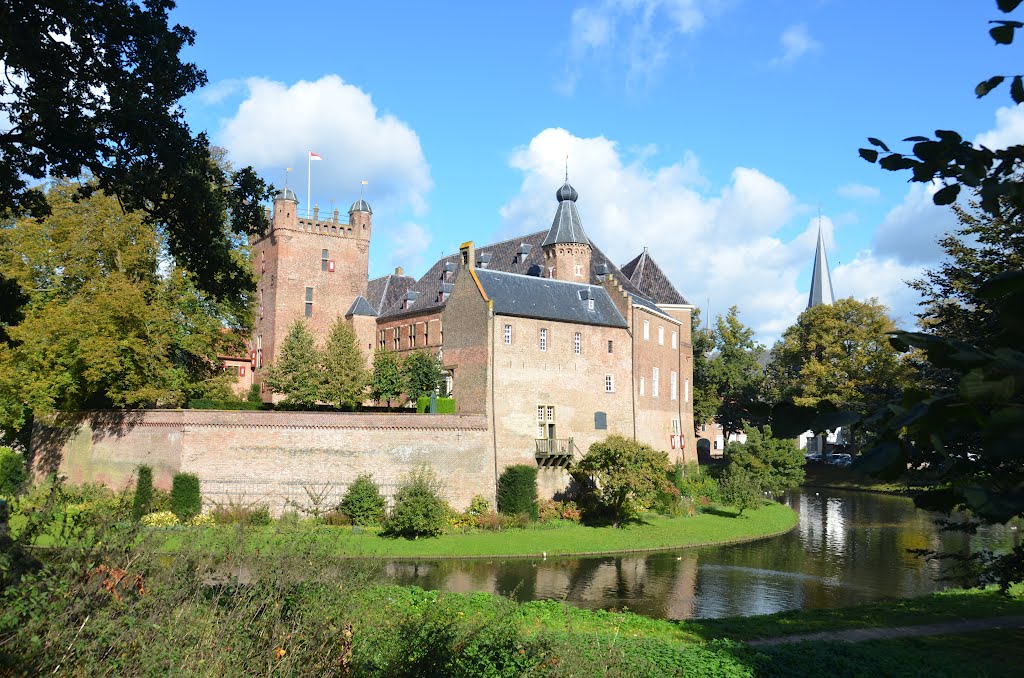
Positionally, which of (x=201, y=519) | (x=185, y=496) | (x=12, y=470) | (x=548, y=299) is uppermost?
(x=548, y=299)

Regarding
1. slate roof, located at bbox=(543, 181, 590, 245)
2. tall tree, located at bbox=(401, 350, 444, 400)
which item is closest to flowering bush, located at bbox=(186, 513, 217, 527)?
tall tree, located at bbox=(401, 350, 444, 400)

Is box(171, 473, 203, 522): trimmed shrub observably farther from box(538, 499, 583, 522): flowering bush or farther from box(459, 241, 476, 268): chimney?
box(459, 241, 476, 268): chimney

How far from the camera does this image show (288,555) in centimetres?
1120

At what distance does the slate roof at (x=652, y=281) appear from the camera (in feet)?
159

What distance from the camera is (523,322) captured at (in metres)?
36.7

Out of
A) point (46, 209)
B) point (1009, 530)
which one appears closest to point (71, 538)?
point (46, 209)

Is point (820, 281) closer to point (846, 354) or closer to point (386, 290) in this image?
point (846, 354)

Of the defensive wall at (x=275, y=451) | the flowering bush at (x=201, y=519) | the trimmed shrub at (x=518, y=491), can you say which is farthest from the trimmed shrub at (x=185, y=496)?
the trimmed shrub at (x=518, y=491)

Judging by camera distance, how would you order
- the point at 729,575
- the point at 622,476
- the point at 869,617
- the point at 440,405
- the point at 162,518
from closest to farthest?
the point at 869,617, the point at 729,575, the point at 162,518, the point at 622,476, the point at 440,405

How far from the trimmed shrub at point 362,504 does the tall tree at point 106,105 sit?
20.1 metres

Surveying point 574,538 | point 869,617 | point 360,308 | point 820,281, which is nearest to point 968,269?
point 869,617

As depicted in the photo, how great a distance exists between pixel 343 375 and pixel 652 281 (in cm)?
2016

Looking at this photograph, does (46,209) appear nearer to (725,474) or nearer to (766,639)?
(766,639)

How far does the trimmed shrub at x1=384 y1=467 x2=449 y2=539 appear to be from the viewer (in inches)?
1162
